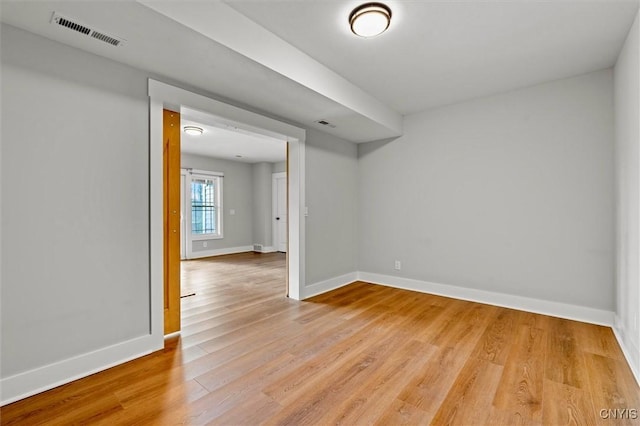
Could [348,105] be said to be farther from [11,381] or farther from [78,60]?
[11,381]

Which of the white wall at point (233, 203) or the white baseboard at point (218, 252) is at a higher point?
the white wall at point (233, 203)

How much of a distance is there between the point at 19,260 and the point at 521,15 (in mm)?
3639

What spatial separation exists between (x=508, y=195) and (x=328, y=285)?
Answer: 98.3 inches

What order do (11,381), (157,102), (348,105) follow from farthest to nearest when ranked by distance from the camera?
1. (348,105)
2. (157,102)
3. (11,381)

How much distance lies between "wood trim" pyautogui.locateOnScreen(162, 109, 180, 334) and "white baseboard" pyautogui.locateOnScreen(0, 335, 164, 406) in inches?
12.4

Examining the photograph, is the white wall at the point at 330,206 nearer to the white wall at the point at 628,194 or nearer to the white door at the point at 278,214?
the white wall at the point at 628,194

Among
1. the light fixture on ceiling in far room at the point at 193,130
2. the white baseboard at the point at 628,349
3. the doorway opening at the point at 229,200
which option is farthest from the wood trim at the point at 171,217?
the white baseboard at the point at 628,349

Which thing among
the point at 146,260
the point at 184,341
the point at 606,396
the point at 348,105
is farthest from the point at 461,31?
the point at 184,341

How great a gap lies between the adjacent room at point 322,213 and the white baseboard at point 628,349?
3 cm

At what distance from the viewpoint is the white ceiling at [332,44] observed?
1.81 meters

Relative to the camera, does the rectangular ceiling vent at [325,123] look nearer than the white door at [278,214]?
Yes

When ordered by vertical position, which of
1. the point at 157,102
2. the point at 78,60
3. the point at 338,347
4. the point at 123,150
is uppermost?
the point at 78,60

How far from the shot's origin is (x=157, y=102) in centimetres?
238

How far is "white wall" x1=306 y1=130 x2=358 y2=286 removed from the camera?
13.0 ft
